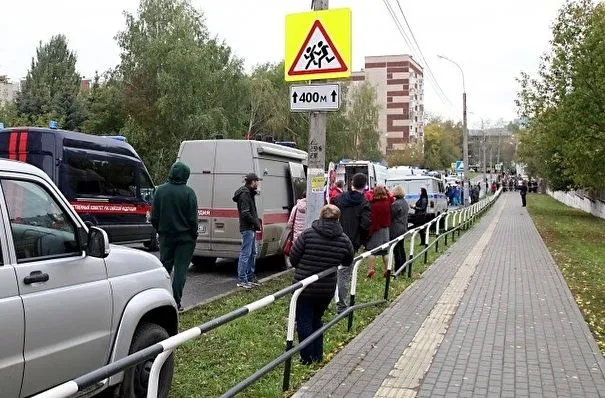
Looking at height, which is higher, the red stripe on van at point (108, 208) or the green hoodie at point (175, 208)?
the green hoodie at point (175, 208)

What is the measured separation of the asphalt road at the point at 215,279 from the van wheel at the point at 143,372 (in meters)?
4.16

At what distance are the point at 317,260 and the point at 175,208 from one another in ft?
8.17

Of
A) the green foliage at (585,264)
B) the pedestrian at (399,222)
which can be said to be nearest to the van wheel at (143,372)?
the green foliage at (585,264)

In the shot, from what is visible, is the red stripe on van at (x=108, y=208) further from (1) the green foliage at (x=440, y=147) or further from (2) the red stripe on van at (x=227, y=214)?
(1) the green foliage at (x=440, y=147)

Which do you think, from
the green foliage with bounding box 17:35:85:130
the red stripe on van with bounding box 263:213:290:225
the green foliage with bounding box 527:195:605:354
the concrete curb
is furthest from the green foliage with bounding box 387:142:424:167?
the concrete curb

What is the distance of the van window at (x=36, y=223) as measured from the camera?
3.53m

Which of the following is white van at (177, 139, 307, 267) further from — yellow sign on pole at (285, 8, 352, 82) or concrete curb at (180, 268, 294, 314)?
yellow sign on pole at (285, 8, 352, 82)

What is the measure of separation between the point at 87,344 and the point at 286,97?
2019 inches

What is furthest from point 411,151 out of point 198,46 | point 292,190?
point 292,190

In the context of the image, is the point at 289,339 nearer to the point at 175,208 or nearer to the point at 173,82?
the point at 175,208

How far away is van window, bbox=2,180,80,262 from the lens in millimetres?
3527

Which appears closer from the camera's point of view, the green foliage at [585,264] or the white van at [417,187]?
the green foliage at [585,264]

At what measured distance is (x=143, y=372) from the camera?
14.7 feet

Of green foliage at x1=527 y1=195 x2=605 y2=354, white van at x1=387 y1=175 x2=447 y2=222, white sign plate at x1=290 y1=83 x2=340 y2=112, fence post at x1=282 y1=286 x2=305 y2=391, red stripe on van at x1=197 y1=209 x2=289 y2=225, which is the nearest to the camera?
fence post at x1=282 y1=286 x2=305 y2=391
